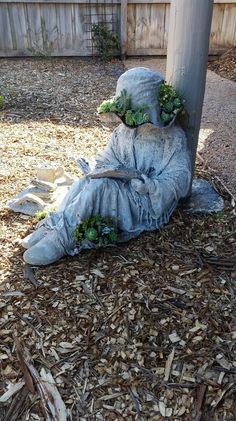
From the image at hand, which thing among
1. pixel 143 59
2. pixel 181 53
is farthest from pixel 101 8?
pixel 181 53

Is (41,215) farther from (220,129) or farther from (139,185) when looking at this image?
(220,129)

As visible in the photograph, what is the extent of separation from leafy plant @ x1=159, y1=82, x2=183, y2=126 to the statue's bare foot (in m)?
0.99

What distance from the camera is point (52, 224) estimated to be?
2.71 m

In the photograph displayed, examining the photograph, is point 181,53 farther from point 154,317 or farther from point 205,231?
point 154,317

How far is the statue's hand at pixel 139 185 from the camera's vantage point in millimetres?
2561

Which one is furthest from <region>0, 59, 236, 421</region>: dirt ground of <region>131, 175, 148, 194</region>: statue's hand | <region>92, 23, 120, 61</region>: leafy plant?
<region>92, 23, 120, 61</region>: leafy plant

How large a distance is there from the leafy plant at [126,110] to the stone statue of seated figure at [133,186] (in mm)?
32

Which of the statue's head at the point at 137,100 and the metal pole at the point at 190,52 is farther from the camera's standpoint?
the metal pole at the point at 190,52

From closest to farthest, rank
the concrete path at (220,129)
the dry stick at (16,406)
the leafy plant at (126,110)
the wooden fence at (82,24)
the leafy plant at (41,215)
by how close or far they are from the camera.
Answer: the dry stick at (16,406)
the leafy plant at (126,110)
the leafy plant at (41,215)
the concrete path at (220,129)
the wooden fence at (82,24)

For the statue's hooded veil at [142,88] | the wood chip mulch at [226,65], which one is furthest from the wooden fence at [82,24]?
the statue's hooded veil at [142,88]

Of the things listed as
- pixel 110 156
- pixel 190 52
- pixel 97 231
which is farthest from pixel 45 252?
pixel 190 52

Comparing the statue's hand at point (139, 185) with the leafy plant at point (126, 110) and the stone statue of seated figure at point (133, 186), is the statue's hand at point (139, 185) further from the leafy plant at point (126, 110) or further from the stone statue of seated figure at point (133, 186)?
the leafy plant at point (126, 110)

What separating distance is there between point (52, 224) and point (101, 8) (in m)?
6.35

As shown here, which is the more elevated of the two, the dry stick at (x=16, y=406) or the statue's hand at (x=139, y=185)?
the statue's hand at (x=139, y=185)
